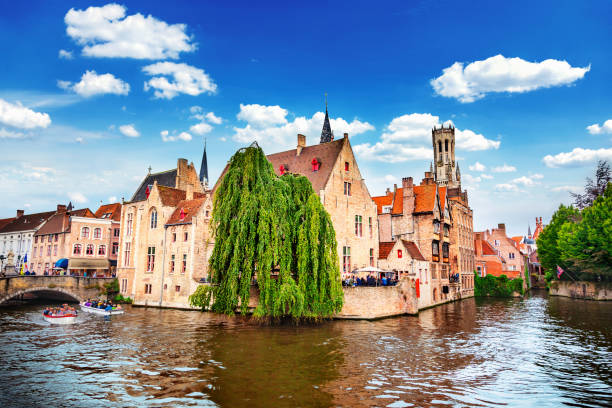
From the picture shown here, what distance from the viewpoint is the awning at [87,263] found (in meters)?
51.5

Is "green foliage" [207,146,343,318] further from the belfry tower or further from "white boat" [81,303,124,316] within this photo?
the belfry tower

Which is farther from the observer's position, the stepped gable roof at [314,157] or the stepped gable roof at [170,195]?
the stepped gable roof at [170,195]

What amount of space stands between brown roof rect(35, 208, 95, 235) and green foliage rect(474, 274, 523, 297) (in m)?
54.9

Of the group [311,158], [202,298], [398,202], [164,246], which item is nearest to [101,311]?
[164,246]

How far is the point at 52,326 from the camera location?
2870cm

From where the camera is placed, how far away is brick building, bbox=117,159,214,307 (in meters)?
40.2

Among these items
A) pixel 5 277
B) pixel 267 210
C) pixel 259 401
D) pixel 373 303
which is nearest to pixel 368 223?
pixel 373 303

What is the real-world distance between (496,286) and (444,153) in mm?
63021

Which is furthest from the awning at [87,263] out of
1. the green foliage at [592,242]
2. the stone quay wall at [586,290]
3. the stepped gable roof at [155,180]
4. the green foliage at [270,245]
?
the stone quay wall at [586,290]

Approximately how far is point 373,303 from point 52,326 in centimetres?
2222

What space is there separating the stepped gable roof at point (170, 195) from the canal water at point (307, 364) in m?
16.4

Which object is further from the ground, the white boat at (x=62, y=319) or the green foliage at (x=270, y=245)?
the green foliage at (x=270, y=245)

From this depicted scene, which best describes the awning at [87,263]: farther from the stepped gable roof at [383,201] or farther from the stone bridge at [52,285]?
the stepped gable roof at [383,201]

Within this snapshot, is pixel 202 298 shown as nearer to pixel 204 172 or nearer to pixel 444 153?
pixel 204 172
